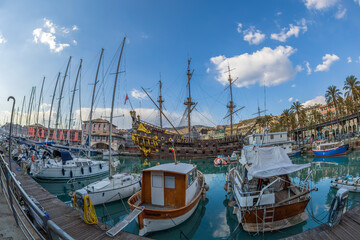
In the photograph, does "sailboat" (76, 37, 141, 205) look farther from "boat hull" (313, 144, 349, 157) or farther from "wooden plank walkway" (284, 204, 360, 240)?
"boat hull" (313, 144, 349, 157)

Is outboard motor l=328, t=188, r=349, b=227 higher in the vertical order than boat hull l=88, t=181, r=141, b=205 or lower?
higher

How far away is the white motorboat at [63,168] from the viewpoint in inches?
761

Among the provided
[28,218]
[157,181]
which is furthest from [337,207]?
[28,218]

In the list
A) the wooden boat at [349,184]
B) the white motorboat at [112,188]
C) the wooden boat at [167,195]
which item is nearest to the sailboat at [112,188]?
the white motorboat at [112,188]

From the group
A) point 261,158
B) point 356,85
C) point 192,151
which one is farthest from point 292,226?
point 356,85

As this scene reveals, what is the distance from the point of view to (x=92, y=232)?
21.6ft

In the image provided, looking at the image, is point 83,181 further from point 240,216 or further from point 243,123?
point 243,123

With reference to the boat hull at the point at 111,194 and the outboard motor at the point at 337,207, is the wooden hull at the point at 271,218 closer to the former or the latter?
the outboard motor at the point at 337,207

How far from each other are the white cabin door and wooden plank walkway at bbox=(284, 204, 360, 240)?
5.90 m

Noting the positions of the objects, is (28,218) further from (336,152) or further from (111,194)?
(336,152)

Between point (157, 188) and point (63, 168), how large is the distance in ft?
52.9

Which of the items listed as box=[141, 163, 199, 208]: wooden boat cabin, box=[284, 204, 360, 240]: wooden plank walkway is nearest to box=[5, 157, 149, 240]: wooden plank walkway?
box=[141, 163, 199, 208]: wooden boat cabin

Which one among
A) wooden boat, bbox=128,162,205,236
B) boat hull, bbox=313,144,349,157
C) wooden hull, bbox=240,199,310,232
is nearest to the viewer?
wooden hull, bbox=240,199,310,232

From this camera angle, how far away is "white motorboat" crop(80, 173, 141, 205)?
469 inches
